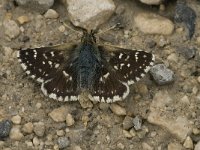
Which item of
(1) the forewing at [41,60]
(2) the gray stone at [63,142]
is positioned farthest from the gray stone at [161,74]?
(2) the gray stone at [63,142]

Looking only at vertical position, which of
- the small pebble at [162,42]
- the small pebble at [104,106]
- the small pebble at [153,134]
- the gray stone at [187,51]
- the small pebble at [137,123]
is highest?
the small pebble at [162,42]

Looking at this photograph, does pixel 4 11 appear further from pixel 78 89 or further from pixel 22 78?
pixel 78 89

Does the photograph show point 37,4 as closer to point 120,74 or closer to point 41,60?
point 41,60

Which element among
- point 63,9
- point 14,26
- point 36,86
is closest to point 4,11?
point 14,26

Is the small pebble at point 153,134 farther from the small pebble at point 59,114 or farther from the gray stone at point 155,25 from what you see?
the gray stone at point 155,25

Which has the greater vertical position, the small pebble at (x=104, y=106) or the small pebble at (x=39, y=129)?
A: the small pebble at (x=104, y=106)

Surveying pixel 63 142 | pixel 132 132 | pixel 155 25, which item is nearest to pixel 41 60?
pixel 63 142

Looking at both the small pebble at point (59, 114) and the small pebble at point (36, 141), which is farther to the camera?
the small pebble at point (59, 114)
